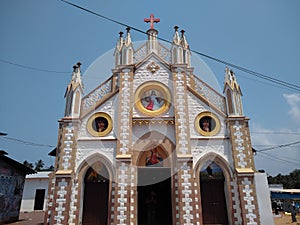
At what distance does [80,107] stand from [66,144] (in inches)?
107

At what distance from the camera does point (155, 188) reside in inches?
651

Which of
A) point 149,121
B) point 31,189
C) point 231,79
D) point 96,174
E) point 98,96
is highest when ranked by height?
point 231,79

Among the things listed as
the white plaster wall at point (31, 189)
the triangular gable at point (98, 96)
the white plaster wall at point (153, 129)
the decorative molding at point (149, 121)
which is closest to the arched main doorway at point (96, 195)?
the white plaster wall at point (153, 129)

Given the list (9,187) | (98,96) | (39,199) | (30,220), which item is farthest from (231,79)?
(39,199)

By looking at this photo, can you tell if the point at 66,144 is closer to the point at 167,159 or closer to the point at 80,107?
the point at 80,107

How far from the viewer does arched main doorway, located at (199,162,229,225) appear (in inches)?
586

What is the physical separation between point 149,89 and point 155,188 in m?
6.86

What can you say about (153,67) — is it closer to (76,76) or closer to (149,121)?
(149,121)

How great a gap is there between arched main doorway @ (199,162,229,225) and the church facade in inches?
2.3

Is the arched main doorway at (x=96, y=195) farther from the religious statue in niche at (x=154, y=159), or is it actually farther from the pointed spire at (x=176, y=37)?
the pointed spire at (x=176, y=37)

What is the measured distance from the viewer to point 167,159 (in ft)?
51.8

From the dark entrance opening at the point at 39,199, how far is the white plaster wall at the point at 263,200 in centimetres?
3031

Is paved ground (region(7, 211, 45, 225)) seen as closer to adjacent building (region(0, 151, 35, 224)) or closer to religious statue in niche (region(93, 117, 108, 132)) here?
adjacent building (region(0, 151, 35, 224))

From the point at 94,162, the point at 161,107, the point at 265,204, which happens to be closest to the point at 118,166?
the point at 94,162
